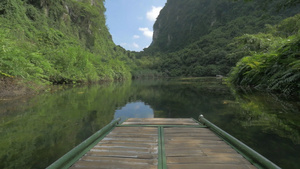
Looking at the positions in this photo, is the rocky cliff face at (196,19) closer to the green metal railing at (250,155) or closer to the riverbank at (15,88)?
the riverbank at (15,88)

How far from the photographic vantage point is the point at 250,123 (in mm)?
4938

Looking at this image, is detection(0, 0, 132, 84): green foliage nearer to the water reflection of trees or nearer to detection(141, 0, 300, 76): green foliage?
the water reflection of trees

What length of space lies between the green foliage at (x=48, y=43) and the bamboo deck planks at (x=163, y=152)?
30.1 feet

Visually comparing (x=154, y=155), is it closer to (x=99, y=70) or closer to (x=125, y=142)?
(x=125, y=142)

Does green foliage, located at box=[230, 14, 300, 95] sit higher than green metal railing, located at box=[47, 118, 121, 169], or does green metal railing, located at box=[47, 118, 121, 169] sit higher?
green foliage, located at box=[230, 14, 300, 95]

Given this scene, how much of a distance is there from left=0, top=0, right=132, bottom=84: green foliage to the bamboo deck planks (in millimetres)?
9176

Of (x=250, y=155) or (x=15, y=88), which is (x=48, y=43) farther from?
(x=250, y=155)

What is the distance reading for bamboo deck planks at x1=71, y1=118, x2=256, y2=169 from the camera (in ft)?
7.18

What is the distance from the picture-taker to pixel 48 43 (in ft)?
84.8

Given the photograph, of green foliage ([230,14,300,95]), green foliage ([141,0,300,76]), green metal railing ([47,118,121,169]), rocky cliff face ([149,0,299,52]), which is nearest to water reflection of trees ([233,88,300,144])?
green foliage ([230,14,300,95])

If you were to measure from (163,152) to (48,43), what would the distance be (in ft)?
97.3

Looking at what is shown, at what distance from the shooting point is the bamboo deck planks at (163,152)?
7.18 feet

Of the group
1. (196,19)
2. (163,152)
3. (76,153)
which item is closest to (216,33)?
(196,19)

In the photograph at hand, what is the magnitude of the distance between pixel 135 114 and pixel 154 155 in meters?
4.81
